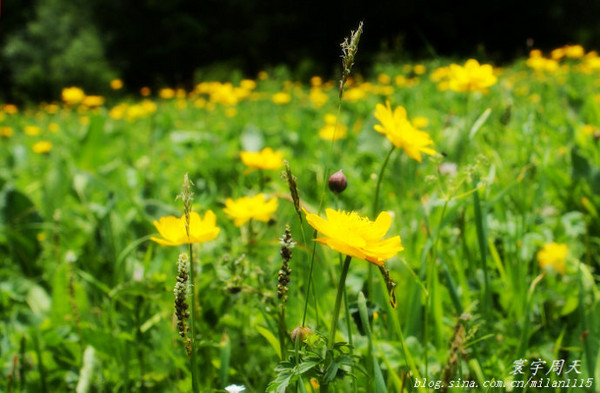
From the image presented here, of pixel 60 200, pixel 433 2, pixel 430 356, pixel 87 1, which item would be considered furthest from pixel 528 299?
pixel 87 1

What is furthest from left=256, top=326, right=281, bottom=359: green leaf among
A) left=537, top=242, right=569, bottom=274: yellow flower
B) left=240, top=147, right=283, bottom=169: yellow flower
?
left=537, top=242, right=569, bottom=274: yellow flower

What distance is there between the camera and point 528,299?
0.81 metres

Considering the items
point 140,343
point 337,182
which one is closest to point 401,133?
point 337,182

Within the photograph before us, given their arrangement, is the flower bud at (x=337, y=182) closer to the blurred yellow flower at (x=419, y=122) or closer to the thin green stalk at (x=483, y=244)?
the thin green stalk at (x=483, y=244)

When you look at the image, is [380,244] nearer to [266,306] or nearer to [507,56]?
[266,306]

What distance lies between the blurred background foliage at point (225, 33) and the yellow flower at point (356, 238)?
12512 millimetres

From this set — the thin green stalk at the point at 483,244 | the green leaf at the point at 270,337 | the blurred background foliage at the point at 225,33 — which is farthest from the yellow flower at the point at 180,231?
the blurred background foliage at the point at 225,33

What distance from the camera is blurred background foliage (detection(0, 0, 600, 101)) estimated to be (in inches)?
536

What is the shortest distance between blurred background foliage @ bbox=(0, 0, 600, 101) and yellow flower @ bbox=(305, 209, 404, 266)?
41.0ft

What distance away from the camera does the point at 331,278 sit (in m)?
0.95

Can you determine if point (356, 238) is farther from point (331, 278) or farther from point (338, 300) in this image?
point (331, 278)

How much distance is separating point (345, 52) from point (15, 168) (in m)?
2.30

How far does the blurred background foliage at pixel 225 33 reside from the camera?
13609mm

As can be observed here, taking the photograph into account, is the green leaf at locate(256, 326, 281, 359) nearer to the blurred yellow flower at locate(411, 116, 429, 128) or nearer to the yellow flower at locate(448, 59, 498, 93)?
the yellow flower at locate(448, 59, 498, 93)
